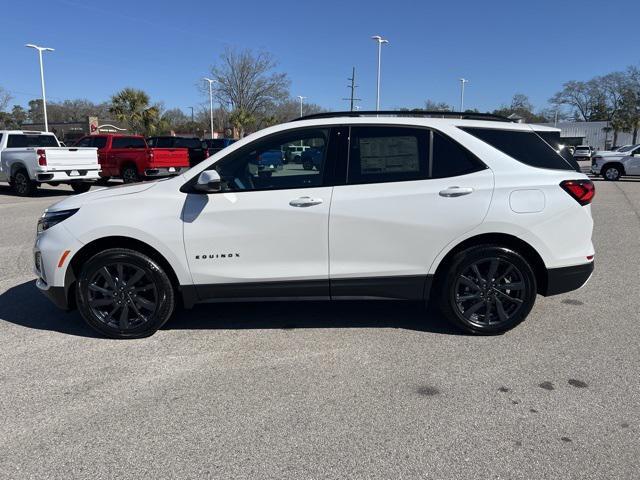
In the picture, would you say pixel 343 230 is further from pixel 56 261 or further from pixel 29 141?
pixel 29 141

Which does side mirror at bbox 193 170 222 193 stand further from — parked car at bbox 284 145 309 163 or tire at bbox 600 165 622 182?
tire at bbox 600 165 622 182

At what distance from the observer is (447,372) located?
12.0 feet

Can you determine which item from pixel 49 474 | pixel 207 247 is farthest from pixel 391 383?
pixel 49 474

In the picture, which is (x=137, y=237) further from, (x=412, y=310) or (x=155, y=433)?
(x=412, y=310)

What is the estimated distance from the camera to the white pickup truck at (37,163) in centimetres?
1417

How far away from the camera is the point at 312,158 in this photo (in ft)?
13.7

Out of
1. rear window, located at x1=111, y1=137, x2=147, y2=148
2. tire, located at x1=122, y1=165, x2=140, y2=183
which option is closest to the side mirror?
tire, located at x1=122, y1=165, x2=140, y2=183

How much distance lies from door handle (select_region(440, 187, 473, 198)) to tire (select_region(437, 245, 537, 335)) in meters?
0.47

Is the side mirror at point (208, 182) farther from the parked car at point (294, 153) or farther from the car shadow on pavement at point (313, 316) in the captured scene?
the car shadow on pavement at point (313, 316)

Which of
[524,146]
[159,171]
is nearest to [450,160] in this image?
[524,146]

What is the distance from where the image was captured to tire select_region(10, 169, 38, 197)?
583 inches

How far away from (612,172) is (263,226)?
2409 cm

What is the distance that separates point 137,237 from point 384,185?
80.9 inches

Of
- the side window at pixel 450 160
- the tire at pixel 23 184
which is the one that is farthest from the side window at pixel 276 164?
the tire at pixel 23 184
